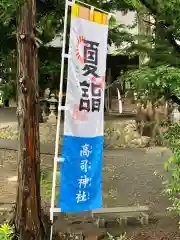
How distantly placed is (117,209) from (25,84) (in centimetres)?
242

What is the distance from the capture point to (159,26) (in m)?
5.00

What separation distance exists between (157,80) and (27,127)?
1.61 meters

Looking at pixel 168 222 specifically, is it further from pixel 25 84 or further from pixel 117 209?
pixel 25 84

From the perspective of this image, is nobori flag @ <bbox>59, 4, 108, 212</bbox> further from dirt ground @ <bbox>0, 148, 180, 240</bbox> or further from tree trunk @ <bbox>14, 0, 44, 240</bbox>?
dirt ground @ <bbox>0, 148, 180, 240</bbox>

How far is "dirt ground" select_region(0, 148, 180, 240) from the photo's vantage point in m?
5.28

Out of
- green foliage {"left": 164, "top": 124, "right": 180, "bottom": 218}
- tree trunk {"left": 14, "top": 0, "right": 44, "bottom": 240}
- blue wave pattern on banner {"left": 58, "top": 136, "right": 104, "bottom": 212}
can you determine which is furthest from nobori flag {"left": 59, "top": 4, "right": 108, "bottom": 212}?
green foliage {"left": 164, "top": 124, "right": 180, "bottom": 218}

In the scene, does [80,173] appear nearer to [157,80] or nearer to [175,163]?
[175,163]

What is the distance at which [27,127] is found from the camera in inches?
179

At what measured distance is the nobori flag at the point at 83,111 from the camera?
14.7ft

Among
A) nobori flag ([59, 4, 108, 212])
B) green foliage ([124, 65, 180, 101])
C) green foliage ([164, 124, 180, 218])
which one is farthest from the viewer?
nobori flag ([59, 4, 108, 212])

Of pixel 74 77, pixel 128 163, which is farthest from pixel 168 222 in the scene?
pixel 128 163

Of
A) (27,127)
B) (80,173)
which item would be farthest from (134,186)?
(27,127)

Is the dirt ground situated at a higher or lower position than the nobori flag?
lower

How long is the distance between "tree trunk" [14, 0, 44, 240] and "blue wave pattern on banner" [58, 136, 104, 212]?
1.16 feet
